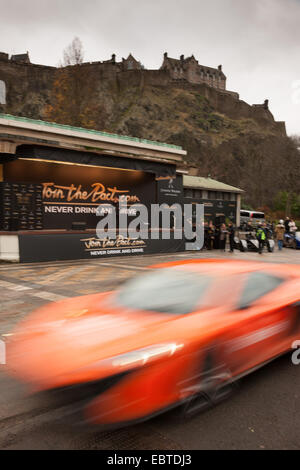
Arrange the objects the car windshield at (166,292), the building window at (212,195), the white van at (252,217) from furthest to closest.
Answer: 1. the white van at (252,217)
2. the building window at (212,195)
3. the car windshield at (166,292)

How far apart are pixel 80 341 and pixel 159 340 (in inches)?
28.0

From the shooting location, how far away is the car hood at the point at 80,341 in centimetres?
266

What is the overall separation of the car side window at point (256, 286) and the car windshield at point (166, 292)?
410 mm

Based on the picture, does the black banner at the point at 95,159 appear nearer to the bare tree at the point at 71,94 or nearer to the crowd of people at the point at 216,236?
the crowd of people at the point at 216,236

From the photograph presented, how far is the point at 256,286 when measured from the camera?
3.97 m

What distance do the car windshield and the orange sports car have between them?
11 millimetres

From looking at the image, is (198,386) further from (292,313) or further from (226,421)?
(292,313)

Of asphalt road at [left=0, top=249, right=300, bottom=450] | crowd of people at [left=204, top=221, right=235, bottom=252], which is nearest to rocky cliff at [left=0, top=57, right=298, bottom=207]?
crowd of people at [left=204, top=221, right=235, bottom=252]

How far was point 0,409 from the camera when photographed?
10.7 feet

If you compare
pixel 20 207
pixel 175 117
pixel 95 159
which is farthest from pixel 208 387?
pixel 175 117

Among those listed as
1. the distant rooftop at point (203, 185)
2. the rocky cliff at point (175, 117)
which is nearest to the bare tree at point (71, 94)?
the distant rooftop at point (203, 185)

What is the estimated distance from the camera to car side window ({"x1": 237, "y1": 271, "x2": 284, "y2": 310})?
12.1ft

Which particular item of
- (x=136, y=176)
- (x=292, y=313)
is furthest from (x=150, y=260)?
(x=292, y=313)
